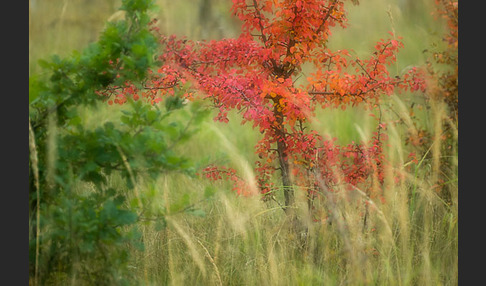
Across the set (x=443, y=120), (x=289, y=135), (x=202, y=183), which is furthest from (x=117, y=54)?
(x=443, y=120)

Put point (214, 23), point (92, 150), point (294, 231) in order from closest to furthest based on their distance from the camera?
point (92, 150), point (294, 231), point (214, 23)

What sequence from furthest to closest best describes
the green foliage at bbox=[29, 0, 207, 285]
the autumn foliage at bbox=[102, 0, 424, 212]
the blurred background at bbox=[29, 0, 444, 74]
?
the blurred background at bbox=[29, 0, 444, 74], the autumn foliage at bbox=[102, 0, 424, 212], the green foliage at bbox=[29, 0, 207, 285]

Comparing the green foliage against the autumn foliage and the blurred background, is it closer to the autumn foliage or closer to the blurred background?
the autumn foliage

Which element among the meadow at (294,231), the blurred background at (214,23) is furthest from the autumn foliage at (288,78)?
the blurred background at (214,23)

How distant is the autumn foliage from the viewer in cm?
365

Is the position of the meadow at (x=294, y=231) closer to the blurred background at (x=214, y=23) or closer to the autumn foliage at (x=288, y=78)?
the autumn foliage at (x=288, y=78)

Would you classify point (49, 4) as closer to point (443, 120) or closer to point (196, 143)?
point (196, 143)

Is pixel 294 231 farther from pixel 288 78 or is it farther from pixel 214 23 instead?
pixel 214 23

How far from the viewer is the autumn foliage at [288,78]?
3.65 m

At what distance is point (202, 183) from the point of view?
193 inches

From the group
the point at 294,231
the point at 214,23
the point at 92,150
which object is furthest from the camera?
the point at 214,23

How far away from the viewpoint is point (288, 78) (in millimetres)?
3678

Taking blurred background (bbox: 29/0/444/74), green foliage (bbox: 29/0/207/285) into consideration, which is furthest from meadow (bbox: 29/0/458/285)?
blurred background (bbox: 29/0/444/74)

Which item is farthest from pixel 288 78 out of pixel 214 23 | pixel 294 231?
pixel 214 23
